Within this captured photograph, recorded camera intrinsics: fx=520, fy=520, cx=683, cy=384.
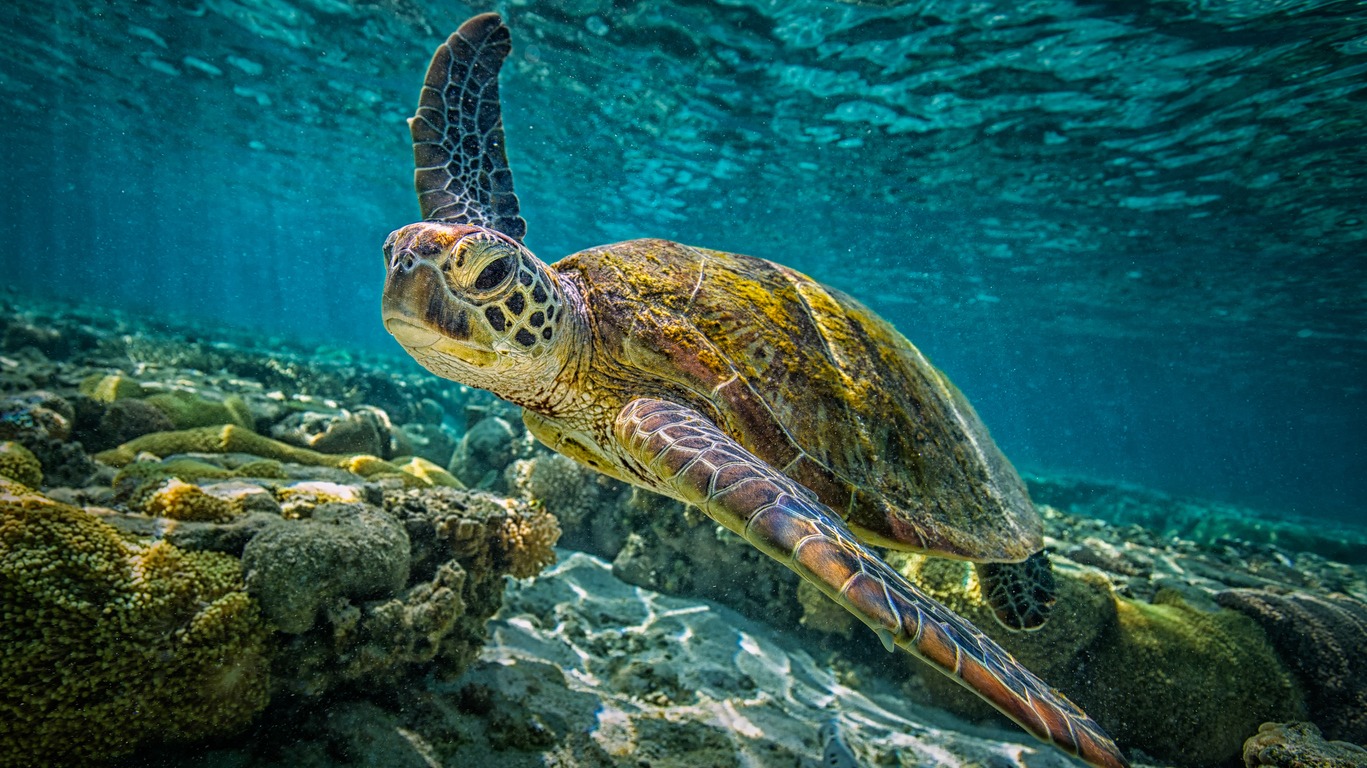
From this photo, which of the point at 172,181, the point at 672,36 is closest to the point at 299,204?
the point at 172,181

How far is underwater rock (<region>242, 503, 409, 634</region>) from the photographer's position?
89.9 inches

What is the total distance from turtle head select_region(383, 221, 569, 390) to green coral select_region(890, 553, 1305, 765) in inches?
156

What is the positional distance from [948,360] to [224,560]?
198 feet

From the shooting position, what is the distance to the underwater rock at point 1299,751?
2.75 metres

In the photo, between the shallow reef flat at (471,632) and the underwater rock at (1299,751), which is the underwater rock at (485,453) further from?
the underwater rock at (1299,751)

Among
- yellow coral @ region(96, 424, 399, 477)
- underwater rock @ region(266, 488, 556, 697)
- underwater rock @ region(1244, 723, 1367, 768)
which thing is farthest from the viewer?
yellow coral @ region(96, 424, 399, 477)

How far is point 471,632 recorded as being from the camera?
9.74 feet

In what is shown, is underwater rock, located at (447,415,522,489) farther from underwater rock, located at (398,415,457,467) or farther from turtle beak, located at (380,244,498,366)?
turtle beak, located at (380,244,498,366)

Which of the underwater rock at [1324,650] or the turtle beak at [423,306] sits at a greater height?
the turtle beak at [423,306]

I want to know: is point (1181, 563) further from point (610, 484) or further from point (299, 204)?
point (299, 204)

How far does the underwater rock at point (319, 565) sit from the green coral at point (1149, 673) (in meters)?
3.99

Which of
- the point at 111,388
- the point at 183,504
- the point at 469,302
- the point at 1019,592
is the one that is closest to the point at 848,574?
the point at 469,302

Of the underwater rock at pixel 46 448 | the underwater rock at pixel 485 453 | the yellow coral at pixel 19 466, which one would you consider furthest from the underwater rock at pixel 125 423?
the underwater rock at pixel 485 453

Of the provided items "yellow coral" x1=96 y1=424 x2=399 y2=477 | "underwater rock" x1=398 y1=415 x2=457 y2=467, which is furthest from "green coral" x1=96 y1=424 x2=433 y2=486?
"underwater rock" x1=398 y1=415 x2=457 y2=467
